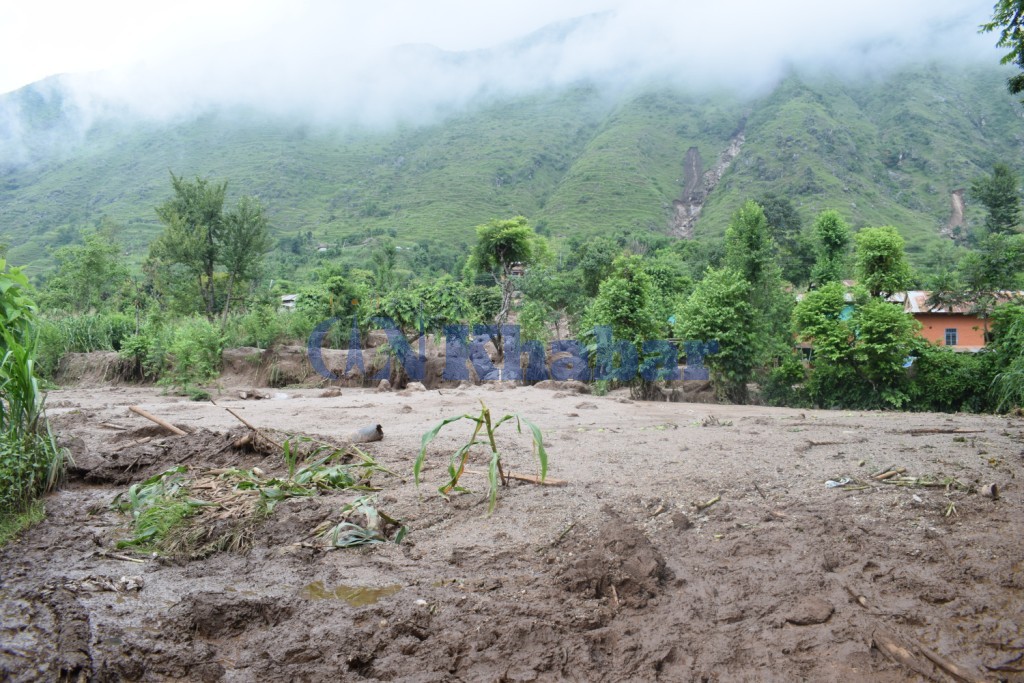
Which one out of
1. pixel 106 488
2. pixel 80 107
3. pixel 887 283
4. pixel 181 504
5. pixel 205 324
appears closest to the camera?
pixel 181 504

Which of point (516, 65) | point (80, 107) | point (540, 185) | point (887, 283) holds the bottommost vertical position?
point (887, 283)

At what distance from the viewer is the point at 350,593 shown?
3080mm

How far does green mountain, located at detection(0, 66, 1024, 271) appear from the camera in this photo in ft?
194

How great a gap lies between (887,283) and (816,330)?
6.08 meters

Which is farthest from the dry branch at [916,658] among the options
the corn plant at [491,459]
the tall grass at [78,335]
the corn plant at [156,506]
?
the tall grass at [78,335]

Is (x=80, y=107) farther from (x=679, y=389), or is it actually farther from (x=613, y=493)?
(x=613, y=493)

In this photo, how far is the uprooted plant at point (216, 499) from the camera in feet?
12.0

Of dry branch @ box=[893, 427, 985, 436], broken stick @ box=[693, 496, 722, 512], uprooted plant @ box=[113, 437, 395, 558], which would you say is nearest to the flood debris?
uprooted plant @ box=[113, 437, 395, 558]

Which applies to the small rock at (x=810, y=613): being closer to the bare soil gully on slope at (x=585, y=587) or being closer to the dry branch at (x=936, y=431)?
the bare soil gully on slope at (x=585, y=587)

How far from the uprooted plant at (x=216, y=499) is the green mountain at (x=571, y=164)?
48585 mm

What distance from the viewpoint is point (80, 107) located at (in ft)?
379

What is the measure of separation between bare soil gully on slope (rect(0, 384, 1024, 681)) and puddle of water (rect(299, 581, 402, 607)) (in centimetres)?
1

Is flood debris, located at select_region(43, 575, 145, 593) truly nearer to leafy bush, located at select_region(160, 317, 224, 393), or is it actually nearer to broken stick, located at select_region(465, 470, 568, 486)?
broken stick, located at select_region(465, 470, 568, 486)

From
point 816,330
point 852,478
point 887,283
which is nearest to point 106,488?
point 852,478
